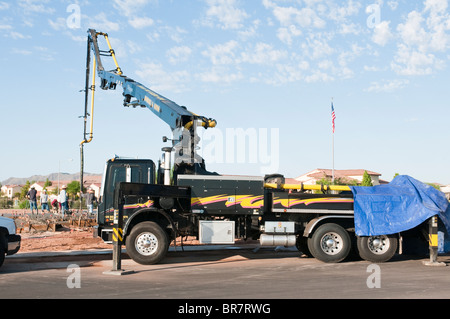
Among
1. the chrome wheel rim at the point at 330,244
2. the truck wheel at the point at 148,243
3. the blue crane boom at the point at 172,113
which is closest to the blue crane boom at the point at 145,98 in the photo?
the blue crane boom at the point at 172,113

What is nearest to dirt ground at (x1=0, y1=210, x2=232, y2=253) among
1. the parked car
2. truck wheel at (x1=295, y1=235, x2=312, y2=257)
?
truck wheel at (x1=295, y1=235, x2=312, y2=257)

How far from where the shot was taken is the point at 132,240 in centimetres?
1237

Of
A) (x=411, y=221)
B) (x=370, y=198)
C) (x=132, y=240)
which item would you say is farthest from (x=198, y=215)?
(x=411, y=221)

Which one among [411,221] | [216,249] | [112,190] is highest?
[112,190]

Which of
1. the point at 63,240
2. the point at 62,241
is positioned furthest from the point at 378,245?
the point at 63,240

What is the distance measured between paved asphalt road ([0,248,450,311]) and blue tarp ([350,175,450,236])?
104 cm

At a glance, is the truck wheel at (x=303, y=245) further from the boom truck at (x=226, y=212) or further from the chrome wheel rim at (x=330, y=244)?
the chrome wheel rim at (x=330, y=244)

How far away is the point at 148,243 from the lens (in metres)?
12.5

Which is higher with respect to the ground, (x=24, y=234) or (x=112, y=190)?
(x=112, y=190)

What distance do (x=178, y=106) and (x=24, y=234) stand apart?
977 centimetres

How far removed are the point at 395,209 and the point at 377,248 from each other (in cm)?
121

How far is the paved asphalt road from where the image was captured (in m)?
8.57

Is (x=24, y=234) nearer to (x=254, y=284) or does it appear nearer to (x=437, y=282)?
(x=254, y=284)

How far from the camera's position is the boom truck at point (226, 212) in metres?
12.7
